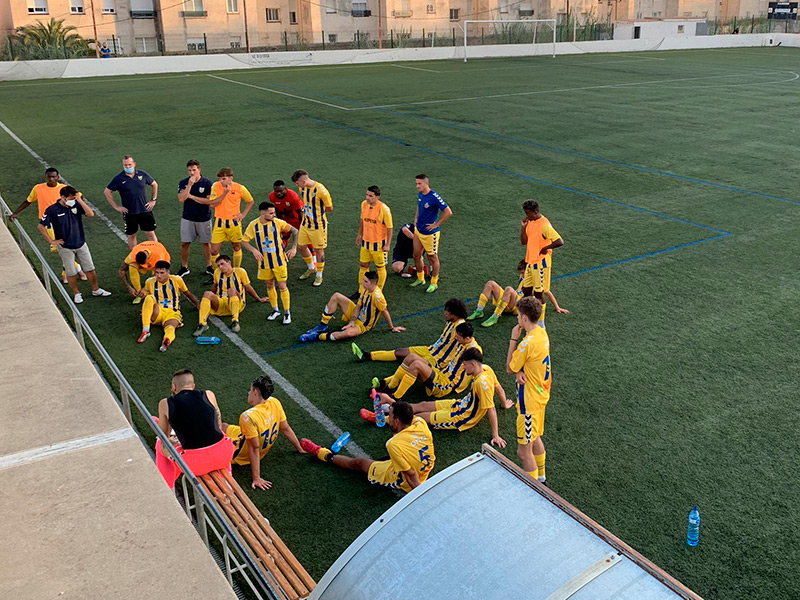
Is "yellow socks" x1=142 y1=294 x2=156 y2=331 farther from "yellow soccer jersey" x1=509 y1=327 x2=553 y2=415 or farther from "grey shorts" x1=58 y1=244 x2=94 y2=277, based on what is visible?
"yellow soccer jersey" x1=509 y1=327 x2=553 y2=415

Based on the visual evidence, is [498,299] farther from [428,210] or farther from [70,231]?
A: [70,231]

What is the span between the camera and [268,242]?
10914mm

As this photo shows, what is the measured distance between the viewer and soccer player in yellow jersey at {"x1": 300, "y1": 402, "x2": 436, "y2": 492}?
6969 mm

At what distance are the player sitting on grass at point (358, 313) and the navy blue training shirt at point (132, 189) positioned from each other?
4383 mm

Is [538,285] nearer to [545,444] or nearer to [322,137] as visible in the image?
[545,444]

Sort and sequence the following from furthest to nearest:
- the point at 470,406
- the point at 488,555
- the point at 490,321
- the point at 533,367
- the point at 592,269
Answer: the point at 592,269 < the point at 490,321 < the point at 470,406 < the point at 533,367 < the point at 488,555

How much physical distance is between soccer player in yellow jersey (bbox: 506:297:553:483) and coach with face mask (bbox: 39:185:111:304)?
7.16 metres

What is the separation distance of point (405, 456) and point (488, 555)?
3430mm

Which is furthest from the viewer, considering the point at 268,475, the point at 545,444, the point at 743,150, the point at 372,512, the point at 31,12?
the point at 31,12

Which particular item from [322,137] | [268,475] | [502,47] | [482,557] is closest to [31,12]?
[502,47]

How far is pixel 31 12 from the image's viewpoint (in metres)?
49.1

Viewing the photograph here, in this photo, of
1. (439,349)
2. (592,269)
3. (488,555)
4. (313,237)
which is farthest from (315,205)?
(488,555)

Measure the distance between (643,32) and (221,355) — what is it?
6146 cm

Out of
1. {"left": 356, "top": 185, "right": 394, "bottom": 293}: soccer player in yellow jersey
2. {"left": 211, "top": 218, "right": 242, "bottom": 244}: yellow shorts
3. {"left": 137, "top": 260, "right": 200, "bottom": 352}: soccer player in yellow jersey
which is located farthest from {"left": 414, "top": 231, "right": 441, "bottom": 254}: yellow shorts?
{"left": 137, "top": 260, "right": 200, "bottom": 352}: soccer player in yellow jersey
